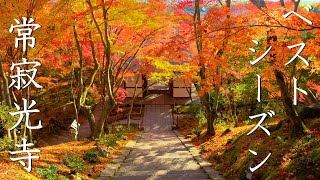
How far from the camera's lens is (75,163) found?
875 centimetres

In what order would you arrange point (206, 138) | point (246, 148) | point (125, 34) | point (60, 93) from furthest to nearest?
point (60, 93) < point (125, 34) < point (206, 138) < point (246, 148)

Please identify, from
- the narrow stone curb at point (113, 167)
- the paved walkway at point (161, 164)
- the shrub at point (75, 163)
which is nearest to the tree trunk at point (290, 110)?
the paved walkway at point (161, 164)

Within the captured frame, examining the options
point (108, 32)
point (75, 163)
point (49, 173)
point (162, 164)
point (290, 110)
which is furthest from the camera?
point (108, 32)

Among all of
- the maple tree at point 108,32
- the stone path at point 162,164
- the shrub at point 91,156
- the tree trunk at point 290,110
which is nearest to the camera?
the stone path at point 162,164

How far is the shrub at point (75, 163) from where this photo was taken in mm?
8477

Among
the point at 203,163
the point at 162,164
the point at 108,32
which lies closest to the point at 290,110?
the point at 203,163

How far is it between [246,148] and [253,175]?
220 centimetres

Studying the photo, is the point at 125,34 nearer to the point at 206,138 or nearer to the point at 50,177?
the point at 206,138

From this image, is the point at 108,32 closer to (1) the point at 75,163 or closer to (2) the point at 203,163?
(1) the point at 75,163

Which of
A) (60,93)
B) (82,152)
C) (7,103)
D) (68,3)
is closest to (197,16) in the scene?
(68,3)

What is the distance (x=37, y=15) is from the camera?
11242mm

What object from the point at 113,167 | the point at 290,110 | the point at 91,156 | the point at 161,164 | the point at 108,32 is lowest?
the point at 161,164

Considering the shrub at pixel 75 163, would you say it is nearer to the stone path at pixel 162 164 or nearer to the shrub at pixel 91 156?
the shrub at pixel 91 156

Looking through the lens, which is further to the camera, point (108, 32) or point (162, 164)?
point (108, 32)
